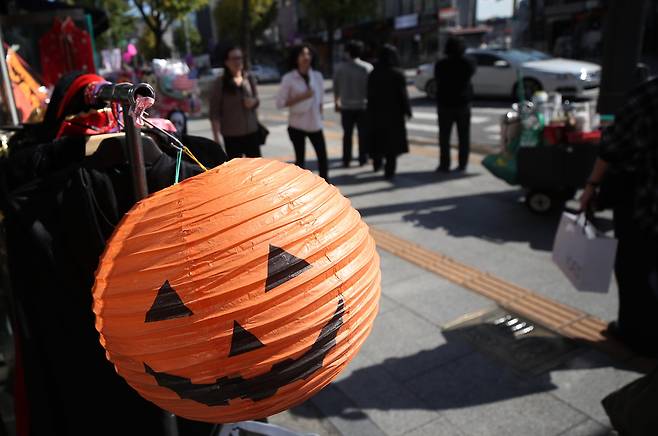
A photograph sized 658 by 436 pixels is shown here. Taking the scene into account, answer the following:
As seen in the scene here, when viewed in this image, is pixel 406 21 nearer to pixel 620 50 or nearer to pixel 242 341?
pixel 620 50

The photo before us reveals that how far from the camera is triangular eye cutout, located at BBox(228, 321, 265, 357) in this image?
2.81 ft

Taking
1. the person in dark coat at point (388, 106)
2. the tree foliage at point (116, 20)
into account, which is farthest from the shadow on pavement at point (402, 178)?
the tree foliage at point (116, 20)

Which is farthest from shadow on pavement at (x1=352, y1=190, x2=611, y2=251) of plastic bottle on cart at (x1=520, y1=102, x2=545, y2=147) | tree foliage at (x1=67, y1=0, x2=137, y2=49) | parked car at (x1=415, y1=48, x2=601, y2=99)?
tree foliage at (x1=67, y1=0, x2=137, y2=49)

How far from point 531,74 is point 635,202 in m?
12.7

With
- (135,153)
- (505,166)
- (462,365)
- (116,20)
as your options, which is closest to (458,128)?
(505,166)

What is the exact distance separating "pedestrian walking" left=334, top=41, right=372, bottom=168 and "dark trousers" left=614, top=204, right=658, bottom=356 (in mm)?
4746

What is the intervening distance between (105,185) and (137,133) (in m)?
0.22

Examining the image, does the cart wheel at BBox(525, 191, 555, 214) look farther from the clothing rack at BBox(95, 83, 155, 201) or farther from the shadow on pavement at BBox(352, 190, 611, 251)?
the clothing rack at BBox(95, 83, 155, 201)

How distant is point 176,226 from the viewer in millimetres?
876

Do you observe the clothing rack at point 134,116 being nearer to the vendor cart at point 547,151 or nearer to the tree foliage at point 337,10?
the vendor cart at point 547,151

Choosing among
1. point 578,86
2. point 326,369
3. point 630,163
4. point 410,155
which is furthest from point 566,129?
point 578,86

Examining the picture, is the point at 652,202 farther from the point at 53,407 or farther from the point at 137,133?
the point at 53,407

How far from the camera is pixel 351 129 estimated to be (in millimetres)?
7305

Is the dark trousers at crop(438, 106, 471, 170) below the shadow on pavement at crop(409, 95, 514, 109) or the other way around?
the other way around
